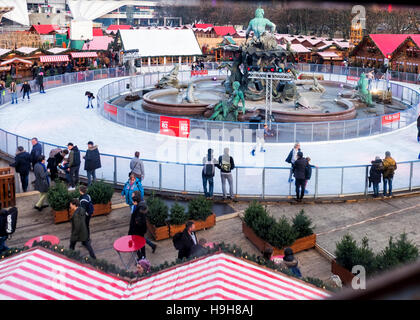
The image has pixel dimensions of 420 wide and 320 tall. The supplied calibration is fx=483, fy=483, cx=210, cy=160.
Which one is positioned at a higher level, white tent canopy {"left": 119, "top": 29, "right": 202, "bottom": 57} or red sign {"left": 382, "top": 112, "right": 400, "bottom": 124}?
white tent canopy {"left": 119, "top": 29, "right": 202, "bottom": 57}

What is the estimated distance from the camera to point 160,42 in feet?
167

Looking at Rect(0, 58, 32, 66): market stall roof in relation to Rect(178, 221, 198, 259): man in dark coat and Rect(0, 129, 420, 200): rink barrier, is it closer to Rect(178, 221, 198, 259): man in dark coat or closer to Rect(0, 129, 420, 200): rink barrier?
Rect(0, 129, 420, 200): rink barrier

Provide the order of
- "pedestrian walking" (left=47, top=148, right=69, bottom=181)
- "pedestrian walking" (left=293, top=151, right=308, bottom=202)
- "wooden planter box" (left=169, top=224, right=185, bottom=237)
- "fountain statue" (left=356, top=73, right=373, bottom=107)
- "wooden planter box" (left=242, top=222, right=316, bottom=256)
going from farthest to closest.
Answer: "fountain statue" (left=356, top=73, right=373, bottom=107)
"pedestrian walking" (left=47, top=148, right=69, bottom=181)
"pedestrian walking" (left=293, top=151, right=308, bottom=202)
"wooden planter box" (left=169, top=224, right=185, bottom=237)
"wooden planter box" (left=242, top=222, right=316, bottom=256)

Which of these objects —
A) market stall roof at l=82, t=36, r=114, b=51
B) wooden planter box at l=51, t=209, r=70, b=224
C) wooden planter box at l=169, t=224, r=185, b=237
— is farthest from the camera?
market stall roof at l=82, t=36, r=114, b=51

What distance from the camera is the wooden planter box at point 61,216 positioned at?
11.9m

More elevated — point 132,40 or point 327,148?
point 132,40

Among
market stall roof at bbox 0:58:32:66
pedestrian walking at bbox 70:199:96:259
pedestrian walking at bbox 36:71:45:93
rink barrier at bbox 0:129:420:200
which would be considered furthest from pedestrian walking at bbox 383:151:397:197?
market stall roof at bbox 0:58:32:66

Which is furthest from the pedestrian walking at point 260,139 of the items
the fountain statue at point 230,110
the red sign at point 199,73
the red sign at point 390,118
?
the red sign at point 199,73

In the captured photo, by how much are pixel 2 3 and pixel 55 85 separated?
258 feet

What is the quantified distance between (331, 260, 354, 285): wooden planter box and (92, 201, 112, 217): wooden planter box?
6139 millimetres

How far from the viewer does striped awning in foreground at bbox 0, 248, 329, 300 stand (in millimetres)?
5703
